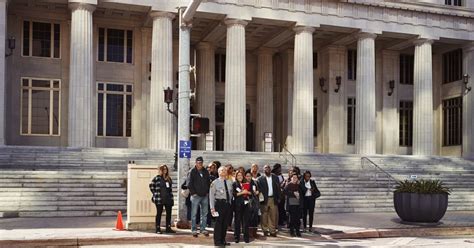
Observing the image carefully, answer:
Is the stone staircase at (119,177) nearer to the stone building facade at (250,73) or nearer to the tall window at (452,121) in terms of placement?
the stone building facade at (250,73)

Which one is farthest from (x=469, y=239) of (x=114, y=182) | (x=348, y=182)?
(x=114, y=182)

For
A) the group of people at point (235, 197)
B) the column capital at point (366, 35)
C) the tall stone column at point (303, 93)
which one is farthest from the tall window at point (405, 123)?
the group of people at point (235, 197)

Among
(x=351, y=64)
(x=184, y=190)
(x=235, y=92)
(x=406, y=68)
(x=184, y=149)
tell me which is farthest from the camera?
(x=406, y=68)

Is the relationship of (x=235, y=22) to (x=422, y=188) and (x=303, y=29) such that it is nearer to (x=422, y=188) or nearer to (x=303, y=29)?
(x=303, y=29)

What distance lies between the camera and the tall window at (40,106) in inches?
1249

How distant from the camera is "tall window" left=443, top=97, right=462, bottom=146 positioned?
38.6 m

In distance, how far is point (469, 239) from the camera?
15.5 m

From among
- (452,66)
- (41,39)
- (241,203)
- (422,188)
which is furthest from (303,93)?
(241,203)

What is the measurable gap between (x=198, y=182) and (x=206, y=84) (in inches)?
888

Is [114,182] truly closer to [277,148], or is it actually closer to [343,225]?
[343,225]

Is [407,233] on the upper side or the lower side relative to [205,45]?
lower

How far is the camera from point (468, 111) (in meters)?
37.0

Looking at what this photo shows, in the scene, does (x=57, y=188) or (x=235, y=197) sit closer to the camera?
(x=235, y=197)

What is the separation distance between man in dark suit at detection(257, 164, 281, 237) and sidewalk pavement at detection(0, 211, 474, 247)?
0.35 m
